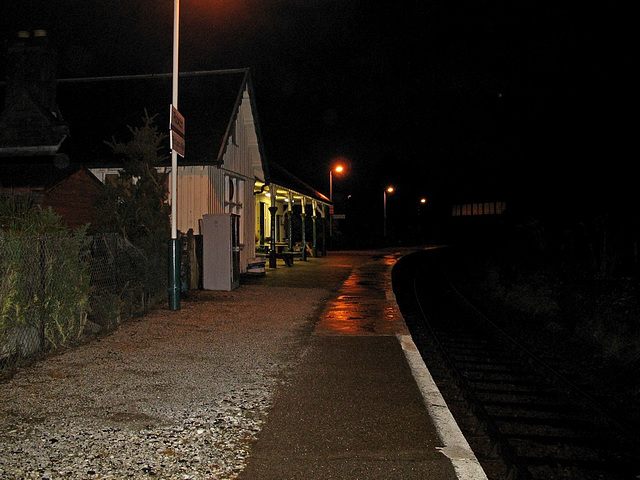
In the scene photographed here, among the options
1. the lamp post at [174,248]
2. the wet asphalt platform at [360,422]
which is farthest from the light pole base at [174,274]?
Answer: the wet asphalt platform at [360,422]

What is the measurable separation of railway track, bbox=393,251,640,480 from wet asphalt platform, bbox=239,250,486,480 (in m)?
0.39

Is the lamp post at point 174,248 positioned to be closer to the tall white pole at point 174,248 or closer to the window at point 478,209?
the tall white pole at point 174,248

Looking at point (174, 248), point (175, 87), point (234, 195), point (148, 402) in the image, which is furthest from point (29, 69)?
point (148, 402)

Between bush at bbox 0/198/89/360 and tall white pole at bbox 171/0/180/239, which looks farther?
tall white pole at bbox 171/0/180/239

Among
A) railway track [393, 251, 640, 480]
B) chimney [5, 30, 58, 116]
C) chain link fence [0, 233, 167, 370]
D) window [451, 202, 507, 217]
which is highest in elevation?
chimney [5, 30, 58, 116]

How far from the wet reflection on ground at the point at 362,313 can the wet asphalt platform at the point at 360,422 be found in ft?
2.74

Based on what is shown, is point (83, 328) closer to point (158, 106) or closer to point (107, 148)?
point (107, 148)

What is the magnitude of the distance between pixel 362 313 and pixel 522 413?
19.2 feet

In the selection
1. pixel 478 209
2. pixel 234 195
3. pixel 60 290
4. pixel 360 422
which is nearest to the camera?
pixel 360 422

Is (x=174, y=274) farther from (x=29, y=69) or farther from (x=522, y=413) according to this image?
(x=29, y=69)

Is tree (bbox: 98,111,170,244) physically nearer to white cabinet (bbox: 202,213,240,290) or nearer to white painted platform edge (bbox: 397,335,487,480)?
white cabinet (bbox: 202,213,240,290)

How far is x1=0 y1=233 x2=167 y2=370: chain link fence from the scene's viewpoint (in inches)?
269

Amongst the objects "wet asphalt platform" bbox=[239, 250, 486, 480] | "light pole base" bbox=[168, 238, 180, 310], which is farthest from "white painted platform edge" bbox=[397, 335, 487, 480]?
"light pole base" bbox=[168, 238, 180, 310]

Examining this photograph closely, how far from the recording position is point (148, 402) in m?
5.53
